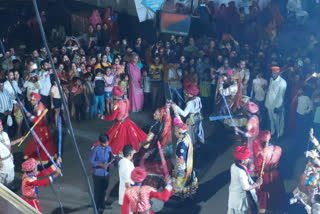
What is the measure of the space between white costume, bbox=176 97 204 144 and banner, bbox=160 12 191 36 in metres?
4.54

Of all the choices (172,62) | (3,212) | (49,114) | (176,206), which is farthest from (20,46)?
(3,212)

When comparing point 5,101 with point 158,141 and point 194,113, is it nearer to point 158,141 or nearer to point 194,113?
point 158,141

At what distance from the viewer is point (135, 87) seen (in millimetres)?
9094

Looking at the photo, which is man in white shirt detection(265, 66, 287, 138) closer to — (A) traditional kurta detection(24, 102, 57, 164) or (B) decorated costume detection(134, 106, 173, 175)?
(B) decorated costume detection(134, 106, 173, 175)

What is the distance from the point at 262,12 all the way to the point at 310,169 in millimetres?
8588

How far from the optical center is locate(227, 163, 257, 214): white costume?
491 cm

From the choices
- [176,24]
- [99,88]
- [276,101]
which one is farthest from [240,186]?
[176,24]

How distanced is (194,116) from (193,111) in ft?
0.56

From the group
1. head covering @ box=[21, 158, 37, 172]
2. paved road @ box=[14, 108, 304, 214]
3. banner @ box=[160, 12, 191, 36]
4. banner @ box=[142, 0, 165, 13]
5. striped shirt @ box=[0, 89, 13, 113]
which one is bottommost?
paved road @ box=[14, 108, 304, 214]

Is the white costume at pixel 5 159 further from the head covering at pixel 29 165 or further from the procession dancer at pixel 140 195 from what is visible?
the procession dancer at pixel 140 195

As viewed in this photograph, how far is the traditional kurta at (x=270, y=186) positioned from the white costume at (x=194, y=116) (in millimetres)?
1547

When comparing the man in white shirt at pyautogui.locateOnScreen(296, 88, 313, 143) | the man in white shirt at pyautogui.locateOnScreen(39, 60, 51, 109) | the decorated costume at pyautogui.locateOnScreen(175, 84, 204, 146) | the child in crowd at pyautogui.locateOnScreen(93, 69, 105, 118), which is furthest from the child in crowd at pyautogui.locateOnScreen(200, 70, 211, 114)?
the man in white shirt at pyautogui.locateOnScreen(39, 60, 51, 109)

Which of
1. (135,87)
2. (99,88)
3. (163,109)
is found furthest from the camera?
(135,87)

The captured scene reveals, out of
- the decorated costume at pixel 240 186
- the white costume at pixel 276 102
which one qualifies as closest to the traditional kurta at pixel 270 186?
the decorated costume at pixel 240 186
